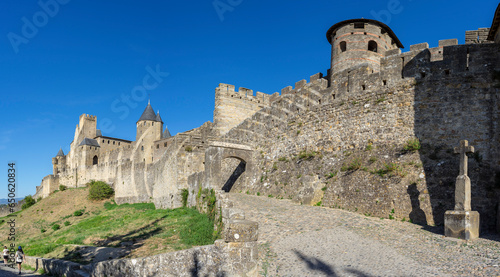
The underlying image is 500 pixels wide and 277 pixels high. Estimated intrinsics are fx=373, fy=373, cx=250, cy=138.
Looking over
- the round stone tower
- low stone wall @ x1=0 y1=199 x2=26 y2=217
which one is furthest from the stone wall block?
low stone wall @ x1=0 y1=199 x2=26 y2=217

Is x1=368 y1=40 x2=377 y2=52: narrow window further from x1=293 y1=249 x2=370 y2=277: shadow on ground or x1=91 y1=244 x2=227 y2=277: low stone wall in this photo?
x1=91 y1=244 x2=227 y2=277: low stone wall

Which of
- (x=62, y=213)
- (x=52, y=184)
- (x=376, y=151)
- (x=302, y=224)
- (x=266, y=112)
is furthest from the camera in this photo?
(x=52, y=184)

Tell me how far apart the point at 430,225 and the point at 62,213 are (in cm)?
3892

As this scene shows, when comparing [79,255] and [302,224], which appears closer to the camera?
[302,224]

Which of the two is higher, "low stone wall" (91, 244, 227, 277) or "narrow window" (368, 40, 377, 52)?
"narrow window" (368, 40, 377, 52)

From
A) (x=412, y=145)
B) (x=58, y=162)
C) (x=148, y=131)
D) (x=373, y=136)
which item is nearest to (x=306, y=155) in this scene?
(x=373, y=136)

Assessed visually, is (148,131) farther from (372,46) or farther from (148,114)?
(372,46)

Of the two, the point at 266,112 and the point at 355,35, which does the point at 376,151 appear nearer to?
the point at 266,112

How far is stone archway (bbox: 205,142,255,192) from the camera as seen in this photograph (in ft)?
58.1

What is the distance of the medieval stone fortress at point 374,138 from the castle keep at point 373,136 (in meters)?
0.04

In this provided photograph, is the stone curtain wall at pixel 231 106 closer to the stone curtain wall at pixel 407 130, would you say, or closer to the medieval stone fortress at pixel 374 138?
the medieval stone fortress at pixel 374 138

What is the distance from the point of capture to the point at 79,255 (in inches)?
548

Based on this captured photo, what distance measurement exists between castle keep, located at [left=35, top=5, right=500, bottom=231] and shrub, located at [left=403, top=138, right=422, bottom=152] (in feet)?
0.38

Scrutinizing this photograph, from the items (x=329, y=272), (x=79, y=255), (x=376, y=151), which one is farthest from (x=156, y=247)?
(x=376, y=151)
